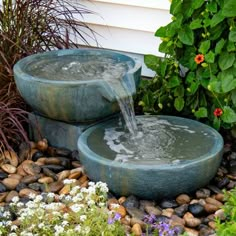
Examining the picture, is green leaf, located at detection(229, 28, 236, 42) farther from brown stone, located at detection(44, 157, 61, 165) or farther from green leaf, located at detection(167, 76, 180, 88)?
brown stone, located at detection(44, 157, 61, 165)

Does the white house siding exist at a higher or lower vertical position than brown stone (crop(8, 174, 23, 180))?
higher

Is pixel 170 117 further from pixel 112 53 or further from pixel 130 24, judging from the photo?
pixel 130 24

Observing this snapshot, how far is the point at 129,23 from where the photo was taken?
13.6ft

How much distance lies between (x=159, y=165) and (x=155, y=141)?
37 cm

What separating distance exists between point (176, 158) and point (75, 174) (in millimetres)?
564

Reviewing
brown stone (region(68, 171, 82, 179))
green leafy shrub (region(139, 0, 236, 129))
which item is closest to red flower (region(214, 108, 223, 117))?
green leafy shrub (region(139, 0, 236, 129))

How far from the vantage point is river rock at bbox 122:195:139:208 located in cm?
294

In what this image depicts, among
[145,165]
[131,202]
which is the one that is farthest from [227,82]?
[131,202]

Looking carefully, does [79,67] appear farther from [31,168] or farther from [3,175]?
[3,175]

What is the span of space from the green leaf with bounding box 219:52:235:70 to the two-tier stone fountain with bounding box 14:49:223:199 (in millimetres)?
349

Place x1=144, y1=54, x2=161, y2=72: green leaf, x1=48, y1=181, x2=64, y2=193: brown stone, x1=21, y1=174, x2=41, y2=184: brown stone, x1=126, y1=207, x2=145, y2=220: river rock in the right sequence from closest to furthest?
x1=126, y1=207, x2=145, y2=220: river rock
x1=48, y1=181, x2=64, y2=193: brown stone
x1=21, y1=174, x2=41, y2=184: brown stone
x1=144, y1=54, x2=161, y2=72: green leaf

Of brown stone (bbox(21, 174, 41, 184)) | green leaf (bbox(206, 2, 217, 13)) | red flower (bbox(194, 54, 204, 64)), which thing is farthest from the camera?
red flower (bbox(194, 54, 204, 64))

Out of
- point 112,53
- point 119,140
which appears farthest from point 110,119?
point 112,53

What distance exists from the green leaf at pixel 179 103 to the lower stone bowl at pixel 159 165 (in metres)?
0.32
